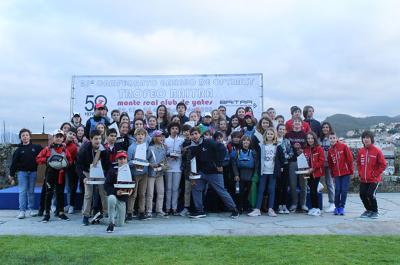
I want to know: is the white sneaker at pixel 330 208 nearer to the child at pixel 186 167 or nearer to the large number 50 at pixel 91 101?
the child at pixel 186 167

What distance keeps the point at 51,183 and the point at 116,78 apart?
4.93 meters

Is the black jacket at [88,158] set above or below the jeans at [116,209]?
above

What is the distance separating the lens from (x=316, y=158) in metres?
8.66

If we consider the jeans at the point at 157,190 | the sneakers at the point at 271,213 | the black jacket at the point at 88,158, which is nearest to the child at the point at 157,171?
the jeans at the point at 157,190

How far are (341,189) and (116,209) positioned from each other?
4.56m

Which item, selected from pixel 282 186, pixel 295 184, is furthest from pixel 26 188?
pixel 295 184

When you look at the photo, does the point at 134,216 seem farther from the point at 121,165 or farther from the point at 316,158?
the point at 316,158

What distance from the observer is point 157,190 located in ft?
27.1

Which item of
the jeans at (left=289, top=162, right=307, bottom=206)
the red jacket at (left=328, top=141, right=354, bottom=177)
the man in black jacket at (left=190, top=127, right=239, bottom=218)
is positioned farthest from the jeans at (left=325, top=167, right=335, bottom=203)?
the man in black jacket at (left=190, top=127, right=239, bottom=218)

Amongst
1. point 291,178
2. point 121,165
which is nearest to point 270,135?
point 291,178

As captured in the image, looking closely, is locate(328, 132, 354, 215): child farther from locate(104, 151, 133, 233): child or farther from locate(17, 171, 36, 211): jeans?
locate(17, 171, 36, 211): jeans

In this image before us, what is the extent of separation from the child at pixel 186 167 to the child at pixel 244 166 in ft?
3.21

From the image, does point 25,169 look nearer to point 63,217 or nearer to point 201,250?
point 63,217

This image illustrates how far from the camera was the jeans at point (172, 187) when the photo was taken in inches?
331
